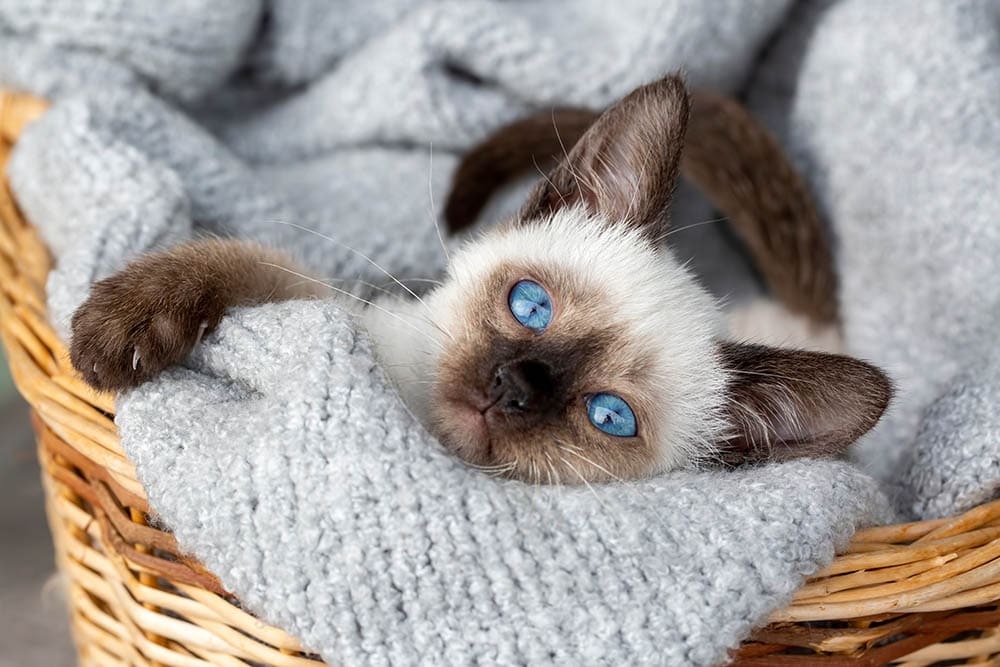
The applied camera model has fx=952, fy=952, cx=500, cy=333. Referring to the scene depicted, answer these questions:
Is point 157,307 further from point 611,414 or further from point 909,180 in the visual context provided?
point 909,180

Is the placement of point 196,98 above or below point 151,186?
above

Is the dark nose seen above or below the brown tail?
below

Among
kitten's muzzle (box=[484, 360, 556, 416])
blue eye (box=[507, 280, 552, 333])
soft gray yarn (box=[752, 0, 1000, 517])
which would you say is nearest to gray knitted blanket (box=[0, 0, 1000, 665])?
soft gray yarn (box=[752, 0, 1000, 517])

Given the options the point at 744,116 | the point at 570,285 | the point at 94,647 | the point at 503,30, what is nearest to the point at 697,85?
the point at 744,116

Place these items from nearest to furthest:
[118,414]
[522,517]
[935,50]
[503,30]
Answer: [522,517] → [118,414] → [935,50] → [503,30]

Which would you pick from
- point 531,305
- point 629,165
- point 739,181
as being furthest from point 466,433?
point 739,181

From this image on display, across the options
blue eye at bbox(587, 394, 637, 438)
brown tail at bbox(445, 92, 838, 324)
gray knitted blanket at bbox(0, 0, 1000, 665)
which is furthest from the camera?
brown tail at bbox(445, 92, 838, 324)

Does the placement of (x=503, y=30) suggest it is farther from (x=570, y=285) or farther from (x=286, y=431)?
(x=286, y=431)

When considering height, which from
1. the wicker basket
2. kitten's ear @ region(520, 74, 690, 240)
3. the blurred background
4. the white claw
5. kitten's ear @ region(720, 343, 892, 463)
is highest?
kitten's ear @ region(520, 74, 690, 240)

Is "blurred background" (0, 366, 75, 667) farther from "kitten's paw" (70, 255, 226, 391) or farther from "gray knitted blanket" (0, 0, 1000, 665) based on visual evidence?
"kitten's paw" (70, 255, 226, 391)
